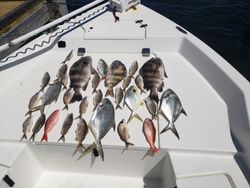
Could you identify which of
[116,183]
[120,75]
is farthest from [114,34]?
[116,183]

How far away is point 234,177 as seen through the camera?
2.02 m

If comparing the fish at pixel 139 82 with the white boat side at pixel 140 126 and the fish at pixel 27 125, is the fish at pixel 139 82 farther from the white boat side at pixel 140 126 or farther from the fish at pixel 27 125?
the fish at pixel 27 125

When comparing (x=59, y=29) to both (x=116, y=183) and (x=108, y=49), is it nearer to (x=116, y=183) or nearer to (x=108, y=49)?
(x=108, y=49)

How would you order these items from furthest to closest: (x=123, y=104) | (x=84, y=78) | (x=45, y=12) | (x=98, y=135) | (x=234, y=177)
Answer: (x=45, y=12), (x=84, y=78), (x=123, y=104), (x=98, y=135), (x=234, y=177)

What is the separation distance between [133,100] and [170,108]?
0.39 metres

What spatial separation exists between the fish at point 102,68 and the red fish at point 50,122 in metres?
0.70

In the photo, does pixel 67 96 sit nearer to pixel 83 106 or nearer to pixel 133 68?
pixel 83 106

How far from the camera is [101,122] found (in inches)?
98.0

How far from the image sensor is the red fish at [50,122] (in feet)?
7.91

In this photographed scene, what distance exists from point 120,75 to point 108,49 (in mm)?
567

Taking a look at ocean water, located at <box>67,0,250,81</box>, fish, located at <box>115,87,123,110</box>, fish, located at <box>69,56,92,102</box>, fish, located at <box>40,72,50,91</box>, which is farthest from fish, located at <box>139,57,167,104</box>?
ocean water, located at <box>67,0,250,81</box>

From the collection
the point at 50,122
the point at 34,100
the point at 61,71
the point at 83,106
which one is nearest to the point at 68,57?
the point at 61,71

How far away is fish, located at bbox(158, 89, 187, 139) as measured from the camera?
2.41 meters

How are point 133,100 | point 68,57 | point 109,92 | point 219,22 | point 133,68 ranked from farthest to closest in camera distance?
point 219,22 < point 68,57 < point 133,68 < point 109,92 < point 133,100
